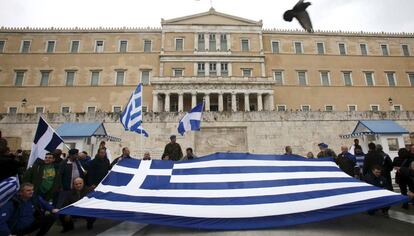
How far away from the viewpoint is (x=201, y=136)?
17.0 meters

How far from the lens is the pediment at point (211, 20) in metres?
36.4

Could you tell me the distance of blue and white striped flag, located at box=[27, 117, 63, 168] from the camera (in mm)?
6570

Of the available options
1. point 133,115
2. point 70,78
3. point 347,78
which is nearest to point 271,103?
point 347,78

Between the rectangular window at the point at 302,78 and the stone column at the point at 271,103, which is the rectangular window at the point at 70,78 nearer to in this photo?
the stone column at the point at 271,103

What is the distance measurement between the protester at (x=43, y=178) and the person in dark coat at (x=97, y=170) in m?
1.02

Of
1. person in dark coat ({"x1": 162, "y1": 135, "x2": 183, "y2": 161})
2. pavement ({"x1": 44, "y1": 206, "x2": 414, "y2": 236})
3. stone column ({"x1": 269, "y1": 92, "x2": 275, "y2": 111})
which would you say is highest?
stone column ({"x1": 269, "y1": 92, "x2": 275, "y2": 111})

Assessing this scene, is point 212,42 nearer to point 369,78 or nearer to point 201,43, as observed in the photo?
point 201,43

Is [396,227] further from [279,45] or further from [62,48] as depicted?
[62,48]

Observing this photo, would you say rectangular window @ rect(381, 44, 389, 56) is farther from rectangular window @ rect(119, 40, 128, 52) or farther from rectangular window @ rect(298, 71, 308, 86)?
rectangular window @ rect(119, 40, 128, 52)

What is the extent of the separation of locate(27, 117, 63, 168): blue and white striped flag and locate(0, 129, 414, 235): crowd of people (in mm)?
384

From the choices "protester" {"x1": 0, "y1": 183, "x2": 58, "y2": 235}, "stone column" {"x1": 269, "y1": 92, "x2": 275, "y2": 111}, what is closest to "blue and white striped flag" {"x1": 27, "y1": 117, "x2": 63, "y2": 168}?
"protester" {"x1": 0, "y1": 183, "x2": 58, "y2": 235}

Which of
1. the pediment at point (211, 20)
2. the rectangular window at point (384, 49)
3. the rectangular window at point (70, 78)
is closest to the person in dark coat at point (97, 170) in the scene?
the rectangular window at point (70, 78)

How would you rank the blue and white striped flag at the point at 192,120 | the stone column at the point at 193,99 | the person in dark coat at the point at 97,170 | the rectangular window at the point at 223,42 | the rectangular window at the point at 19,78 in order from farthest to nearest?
the rectangular window at the point at 223,42 < the rectangular window at the point at 19,78 < the stone column at the point at 193,99 < the blue and white striped flag at the point at 192,120 < the person in dark coat at the point at 97,170

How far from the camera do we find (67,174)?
19.9 ft
